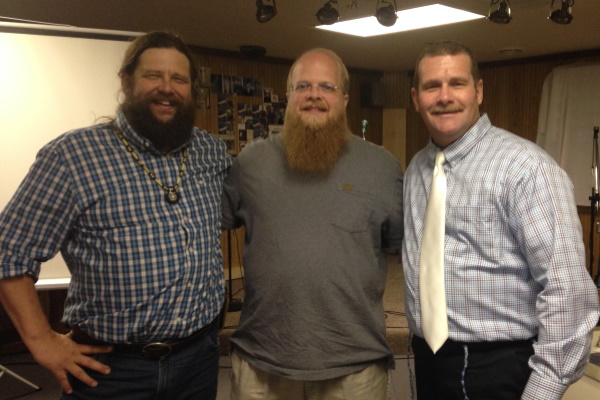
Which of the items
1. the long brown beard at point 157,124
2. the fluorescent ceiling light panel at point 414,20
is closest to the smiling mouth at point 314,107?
the long brown beard at point 157,124

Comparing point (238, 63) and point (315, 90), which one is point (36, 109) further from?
point (238, 63)

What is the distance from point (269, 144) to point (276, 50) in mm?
4464

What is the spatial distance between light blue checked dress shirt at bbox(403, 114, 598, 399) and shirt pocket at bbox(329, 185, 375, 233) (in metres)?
0.18

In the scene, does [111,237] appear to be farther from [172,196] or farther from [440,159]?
[440,159]

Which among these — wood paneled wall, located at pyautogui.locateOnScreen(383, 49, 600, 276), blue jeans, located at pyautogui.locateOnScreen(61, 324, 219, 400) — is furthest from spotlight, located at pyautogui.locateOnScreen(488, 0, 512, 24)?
wood paneled wall, located at pyautogui.locateOnScreen(383, 49, 600, 276)

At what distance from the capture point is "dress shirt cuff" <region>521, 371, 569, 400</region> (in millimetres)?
1410

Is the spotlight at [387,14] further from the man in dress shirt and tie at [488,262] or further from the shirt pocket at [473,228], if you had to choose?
the shirt pocket at [473,228]

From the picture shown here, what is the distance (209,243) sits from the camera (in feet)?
5.83

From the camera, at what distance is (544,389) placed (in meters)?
1.42

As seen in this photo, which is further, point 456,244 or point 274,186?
point 274,186

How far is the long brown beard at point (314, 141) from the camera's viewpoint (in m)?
1.88

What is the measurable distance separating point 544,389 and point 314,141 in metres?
1.01

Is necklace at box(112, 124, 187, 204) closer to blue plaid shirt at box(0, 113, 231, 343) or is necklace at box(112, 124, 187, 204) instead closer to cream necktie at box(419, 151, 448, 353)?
blue plaid shirt at box(0, 113, 231, 343)

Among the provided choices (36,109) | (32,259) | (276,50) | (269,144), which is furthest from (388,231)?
(276,50)
